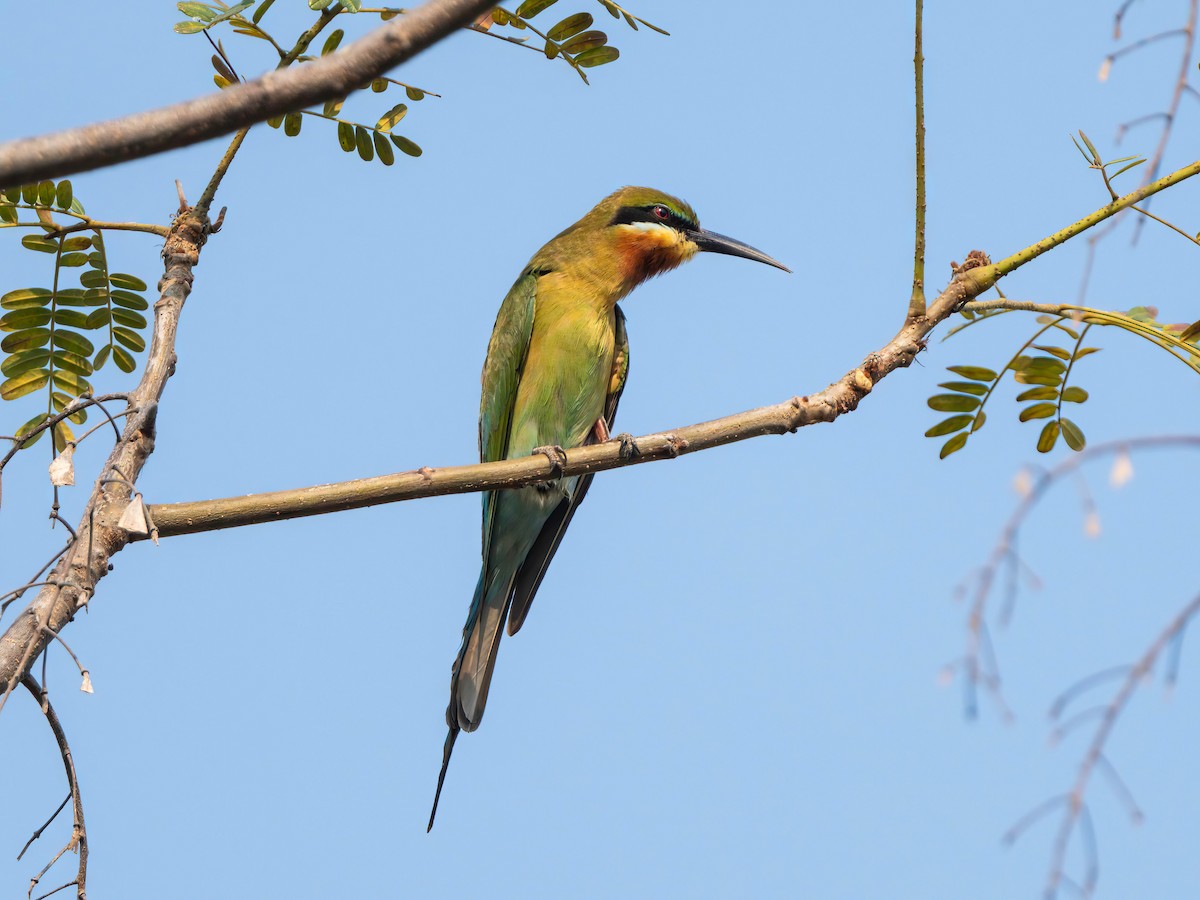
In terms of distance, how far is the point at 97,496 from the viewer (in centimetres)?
240

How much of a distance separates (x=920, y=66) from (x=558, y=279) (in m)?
2.73

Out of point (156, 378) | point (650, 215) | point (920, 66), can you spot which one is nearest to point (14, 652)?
point (156, 378)

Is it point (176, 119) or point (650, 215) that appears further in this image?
point (650, 215)

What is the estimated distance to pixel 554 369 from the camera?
477cm

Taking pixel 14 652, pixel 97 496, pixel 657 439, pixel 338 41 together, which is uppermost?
pixel 338 41

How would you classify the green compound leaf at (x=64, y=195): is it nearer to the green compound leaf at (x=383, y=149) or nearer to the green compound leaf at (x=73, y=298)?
the green compound leaf at (x=73, y=298)

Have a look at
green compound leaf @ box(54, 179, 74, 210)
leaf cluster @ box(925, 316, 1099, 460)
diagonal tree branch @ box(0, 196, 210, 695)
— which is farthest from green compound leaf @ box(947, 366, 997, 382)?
green compound leaf @ box(54, 179, 74, 210)

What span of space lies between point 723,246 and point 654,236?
1.13 feet

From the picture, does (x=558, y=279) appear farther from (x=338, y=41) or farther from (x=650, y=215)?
(x=338, y=41)

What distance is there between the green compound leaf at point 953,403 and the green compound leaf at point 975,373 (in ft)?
0.17

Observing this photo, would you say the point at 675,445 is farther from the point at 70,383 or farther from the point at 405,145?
the point at 70,383

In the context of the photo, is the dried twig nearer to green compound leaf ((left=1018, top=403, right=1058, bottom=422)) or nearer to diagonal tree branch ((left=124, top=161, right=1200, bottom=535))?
diagonal tree branch ((left=124, top=161, right=1200, bottom=535))

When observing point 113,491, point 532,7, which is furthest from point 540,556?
point 113,491

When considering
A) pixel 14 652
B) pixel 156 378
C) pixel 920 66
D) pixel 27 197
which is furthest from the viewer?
pixel 27 197
